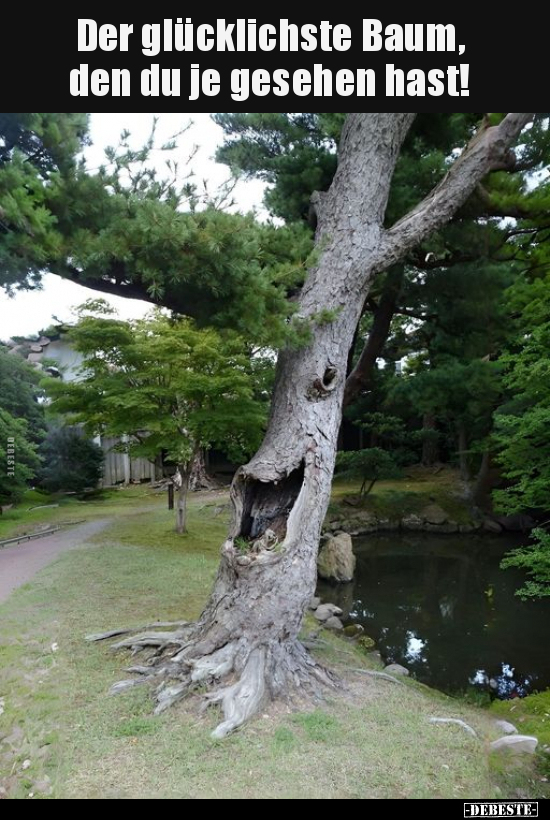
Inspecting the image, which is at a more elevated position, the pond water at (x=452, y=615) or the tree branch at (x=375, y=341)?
the tree branch at (x=375, y=341)

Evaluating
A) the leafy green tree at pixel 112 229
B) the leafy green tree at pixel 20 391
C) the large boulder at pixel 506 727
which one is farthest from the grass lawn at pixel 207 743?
the leafy green tree at pixel 20 391

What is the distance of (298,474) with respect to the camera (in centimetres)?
447

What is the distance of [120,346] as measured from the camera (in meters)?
9.22

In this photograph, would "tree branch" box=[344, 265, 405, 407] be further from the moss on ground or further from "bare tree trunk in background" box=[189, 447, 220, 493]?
"bare tree trunk in background" box=[189, 447, 220, 493]

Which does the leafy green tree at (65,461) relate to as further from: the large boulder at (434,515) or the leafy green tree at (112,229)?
the leafy green tree at (112,229)

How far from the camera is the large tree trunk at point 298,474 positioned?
3762 mm

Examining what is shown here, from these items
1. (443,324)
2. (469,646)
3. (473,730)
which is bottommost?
(469,646)

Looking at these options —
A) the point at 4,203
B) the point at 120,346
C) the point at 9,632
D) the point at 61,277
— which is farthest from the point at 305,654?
the point at 120,346

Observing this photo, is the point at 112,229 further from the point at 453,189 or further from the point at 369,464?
the point at 369,464

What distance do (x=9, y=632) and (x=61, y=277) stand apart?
3397 mm

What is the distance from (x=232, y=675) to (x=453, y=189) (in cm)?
458

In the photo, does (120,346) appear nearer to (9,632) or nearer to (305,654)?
(9,632)

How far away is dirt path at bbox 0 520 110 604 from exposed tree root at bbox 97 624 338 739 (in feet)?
10.2
